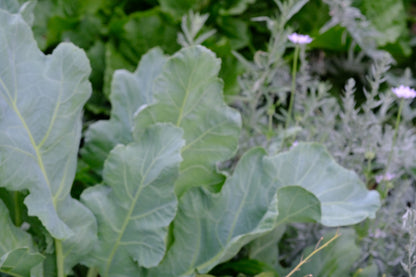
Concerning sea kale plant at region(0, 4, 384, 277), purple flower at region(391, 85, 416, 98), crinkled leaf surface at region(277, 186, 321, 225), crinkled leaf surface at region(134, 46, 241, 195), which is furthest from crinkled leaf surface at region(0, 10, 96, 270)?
purple flower at region(391, 85, 416, 98)

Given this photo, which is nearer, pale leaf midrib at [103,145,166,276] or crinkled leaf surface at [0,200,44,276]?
crinkled leaf surface at [0,200,44,276]

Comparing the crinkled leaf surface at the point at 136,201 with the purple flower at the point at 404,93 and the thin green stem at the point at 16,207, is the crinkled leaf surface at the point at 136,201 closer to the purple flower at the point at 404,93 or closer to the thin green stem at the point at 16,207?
the thin green stem at the point at 16,207

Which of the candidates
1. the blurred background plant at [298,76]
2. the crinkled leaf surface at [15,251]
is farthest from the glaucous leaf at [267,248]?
the crinkled leaf surface at [15,251]

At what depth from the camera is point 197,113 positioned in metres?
1.14

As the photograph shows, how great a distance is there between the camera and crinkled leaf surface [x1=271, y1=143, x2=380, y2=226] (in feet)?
3.79

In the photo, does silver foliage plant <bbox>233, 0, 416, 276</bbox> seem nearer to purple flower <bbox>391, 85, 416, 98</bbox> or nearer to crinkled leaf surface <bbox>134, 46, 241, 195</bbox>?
purple flower <bbox>391, 85, 416, 98</bbox>

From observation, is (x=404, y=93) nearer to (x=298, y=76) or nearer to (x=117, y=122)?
(x=117, y=122)

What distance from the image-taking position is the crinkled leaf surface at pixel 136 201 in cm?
105

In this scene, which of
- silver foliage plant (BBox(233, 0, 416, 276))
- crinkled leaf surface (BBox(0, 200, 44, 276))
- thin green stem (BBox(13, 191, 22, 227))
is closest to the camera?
crinkled leaf surface (BBox(0, 200, 44, 276))

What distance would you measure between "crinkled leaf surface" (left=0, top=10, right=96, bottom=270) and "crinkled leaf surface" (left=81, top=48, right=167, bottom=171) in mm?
182

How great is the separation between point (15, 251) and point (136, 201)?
26 centimetres

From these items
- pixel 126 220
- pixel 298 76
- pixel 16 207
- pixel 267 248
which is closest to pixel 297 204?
pixel 267 248

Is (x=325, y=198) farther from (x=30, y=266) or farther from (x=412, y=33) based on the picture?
(x=412, y=33)

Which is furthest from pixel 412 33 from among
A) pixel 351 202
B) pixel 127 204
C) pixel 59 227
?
pixel 59 227
